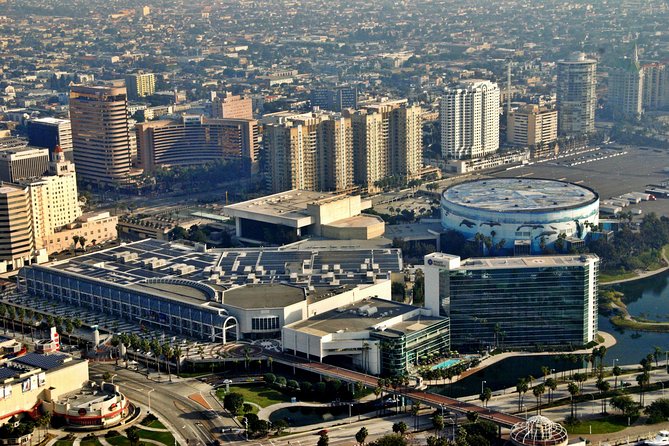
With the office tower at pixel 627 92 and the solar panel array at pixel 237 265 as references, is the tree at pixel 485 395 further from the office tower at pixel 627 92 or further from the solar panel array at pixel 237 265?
the office tower at pixel 627 92

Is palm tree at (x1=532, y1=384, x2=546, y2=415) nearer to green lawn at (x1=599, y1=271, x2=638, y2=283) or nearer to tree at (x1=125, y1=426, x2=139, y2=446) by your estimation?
tree at (x1=125, y1=426, x2=139, y2=446)

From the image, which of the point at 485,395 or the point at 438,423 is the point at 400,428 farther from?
the point at 485,395

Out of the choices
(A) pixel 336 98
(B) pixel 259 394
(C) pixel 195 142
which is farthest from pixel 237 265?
(A) pixel 336 98

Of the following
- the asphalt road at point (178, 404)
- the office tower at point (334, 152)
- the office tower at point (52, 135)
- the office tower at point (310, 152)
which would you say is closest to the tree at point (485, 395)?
the asphalt road at point (178, 404)

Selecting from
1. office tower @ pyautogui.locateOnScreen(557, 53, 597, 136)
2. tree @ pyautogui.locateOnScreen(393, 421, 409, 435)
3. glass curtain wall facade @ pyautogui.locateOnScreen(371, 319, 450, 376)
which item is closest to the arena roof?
glass curtain wall facade @ pyautogui.locateOnScreen(371, 319, 450, 376)

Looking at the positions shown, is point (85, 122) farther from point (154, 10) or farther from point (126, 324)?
point (154, 10)

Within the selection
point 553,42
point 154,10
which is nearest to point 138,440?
point 553,42
